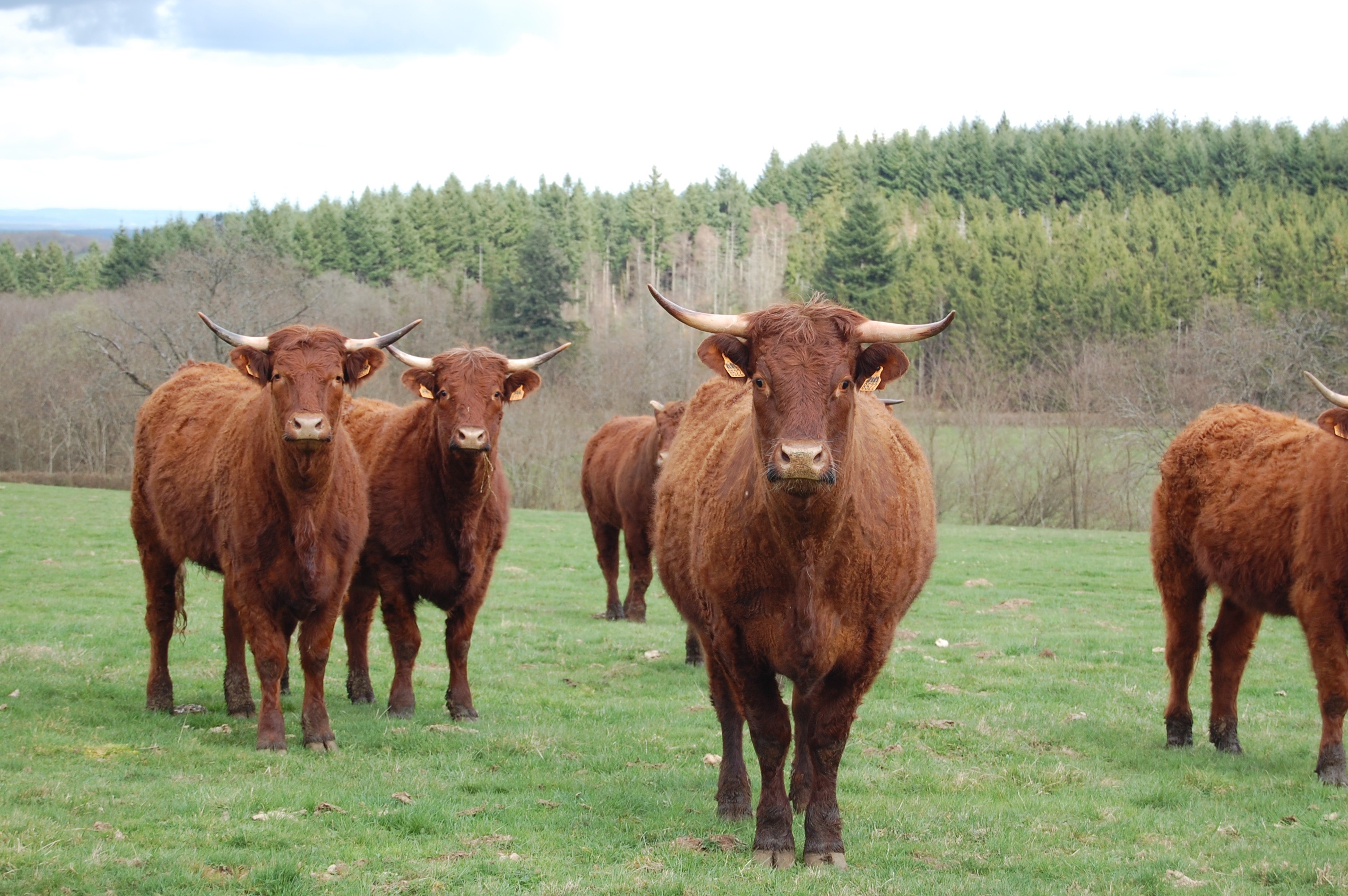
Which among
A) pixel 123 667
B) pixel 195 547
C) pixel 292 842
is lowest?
pixel 123 667

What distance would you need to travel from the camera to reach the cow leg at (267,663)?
24.0 feet

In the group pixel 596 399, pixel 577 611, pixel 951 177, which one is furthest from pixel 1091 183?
pixel 577 611

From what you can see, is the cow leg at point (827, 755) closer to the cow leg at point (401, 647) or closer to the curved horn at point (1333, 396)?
the curved horn at point (1333, 396)

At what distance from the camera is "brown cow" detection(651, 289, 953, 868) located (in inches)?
198

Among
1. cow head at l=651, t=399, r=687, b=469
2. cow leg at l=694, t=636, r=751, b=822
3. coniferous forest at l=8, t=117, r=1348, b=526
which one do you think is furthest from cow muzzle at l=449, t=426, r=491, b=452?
coniferous forest at l=8, t=117, r=1348, b=526

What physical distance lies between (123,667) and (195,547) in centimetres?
256

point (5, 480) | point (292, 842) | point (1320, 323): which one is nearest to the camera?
point (292, 842)

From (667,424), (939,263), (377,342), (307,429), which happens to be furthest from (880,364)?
(939,263)

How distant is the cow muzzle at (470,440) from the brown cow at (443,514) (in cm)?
14

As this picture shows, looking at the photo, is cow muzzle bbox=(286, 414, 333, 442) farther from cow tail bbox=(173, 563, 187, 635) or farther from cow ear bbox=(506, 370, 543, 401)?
cow tail bbox=(173, 563, 187, 635)

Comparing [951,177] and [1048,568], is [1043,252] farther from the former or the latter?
[1048,568]

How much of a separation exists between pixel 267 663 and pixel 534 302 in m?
50.0

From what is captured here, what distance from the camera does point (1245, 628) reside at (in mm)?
8602

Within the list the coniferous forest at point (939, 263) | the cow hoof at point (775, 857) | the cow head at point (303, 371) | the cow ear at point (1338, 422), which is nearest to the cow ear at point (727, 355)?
the cow hoof at point (775, 857)
